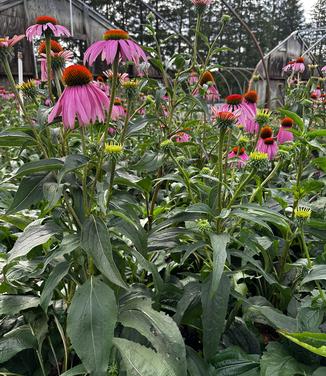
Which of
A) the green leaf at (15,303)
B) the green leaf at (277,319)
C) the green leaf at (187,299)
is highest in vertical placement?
the green leaf at (187,299)

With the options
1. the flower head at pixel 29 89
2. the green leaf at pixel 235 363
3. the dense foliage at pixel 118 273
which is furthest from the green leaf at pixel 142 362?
the flower head at pixel 29 89

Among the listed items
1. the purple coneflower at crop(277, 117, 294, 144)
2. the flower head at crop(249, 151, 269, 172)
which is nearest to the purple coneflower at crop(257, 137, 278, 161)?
the purple coneflower at crop(277, 117, 294, 144)

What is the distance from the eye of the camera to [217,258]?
0.72 metres

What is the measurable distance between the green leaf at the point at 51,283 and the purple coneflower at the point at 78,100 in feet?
0.92

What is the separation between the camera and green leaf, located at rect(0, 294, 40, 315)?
88cm

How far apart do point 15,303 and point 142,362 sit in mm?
410

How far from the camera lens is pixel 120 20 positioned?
816 inches

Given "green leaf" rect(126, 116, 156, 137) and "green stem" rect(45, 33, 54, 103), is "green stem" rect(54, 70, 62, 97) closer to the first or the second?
"green stem" rect(45, 33, 54, 103)

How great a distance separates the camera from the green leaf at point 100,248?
672mm

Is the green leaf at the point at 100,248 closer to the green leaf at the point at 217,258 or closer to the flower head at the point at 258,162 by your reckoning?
the green leaf at the point at 217,258

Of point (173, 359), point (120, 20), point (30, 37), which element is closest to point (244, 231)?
point (173, 359)

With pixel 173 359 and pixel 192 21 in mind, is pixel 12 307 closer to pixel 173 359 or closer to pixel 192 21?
pixel 173 359

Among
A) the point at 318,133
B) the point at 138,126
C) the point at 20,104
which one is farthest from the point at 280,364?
the point at 20,104

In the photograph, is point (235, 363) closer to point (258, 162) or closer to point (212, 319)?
point (212, 319)
